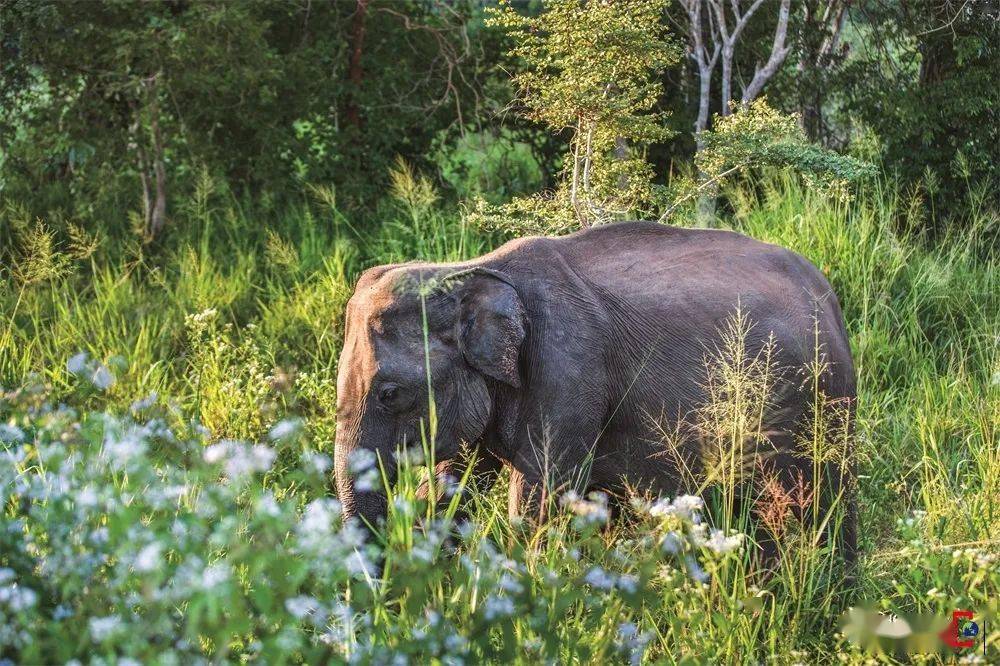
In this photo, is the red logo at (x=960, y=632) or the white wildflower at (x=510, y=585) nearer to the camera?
the white wildflower at (x=510, y=585)

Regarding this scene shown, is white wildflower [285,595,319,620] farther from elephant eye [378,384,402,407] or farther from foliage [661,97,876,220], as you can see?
foliage [661,97,876,220]

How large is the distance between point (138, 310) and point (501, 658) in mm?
4754

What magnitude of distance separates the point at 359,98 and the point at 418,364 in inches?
227

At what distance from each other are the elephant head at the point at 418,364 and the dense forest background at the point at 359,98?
4314 millimetres

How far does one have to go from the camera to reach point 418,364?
4059 millimetres

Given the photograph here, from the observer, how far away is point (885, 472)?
5.69 meters

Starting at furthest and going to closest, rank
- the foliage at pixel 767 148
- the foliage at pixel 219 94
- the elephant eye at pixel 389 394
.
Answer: the foliage at pixel 219 94, the foliage at pixel 767 148, the elephant eye at pixel 389 394

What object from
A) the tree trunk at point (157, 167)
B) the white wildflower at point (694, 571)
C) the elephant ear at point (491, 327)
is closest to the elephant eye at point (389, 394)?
the elephant ear at point (491, 327)

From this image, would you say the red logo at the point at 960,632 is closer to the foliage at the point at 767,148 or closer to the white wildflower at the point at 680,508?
the white wildflower at the point at 680,508

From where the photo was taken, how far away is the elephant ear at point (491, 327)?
13.3ft

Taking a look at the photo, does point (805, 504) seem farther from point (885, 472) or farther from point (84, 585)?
point (84, 585)

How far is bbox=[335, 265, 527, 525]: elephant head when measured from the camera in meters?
4.04

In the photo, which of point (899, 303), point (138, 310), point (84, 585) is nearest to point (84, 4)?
point (138, 310)

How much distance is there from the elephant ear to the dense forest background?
14.1ft
